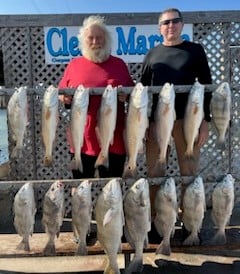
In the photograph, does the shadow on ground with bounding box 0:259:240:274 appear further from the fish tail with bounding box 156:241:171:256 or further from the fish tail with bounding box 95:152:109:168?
the fish tail with bounding box 95:152:109:168

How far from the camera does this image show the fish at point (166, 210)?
11.6ft

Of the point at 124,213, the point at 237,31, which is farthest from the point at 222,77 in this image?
the point at 124,213

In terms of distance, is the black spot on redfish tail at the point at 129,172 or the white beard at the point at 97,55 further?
the white beard at the point at 97,55

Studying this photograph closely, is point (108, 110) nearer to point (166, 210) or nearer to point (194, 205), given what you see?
point (166, 210)

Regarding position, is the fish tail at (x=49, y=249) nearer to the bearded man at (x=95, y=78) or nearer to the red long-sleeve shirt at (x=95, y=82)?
the bearded man at (x=95, y=78)

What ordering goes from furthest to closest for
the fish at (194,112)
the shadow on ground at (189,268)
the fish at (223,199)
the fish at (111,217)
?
1. the shadow on ground at (189,268)
2. the fish at (223,199)
3. the fish at (194,112)
4. the fish at (111,217)

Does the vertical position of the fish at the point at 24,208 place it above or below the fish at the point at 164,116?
below

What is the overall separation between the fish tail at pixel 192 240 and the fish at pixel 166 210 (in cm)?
23

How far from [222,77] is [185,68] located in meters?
2.23

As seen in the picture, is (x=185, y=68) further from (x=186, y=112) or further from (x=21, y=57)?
(x=21, y=57)

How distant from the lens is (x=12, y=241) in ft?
13.5

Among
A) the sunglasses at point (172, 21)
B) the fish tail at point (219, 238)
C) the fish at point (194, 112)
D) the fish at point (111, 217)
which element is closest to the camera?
the fish at point (111, 217)

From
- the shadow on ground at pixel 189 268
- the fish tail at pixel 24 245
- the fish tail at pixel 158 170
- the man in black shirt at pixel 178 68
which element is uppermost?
the man in black shirt at pixel 178 68

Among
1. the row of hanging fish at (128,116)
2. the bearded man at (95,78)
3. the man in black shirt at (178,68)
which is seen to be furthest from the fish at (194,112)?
the bearded man at (95,78)
